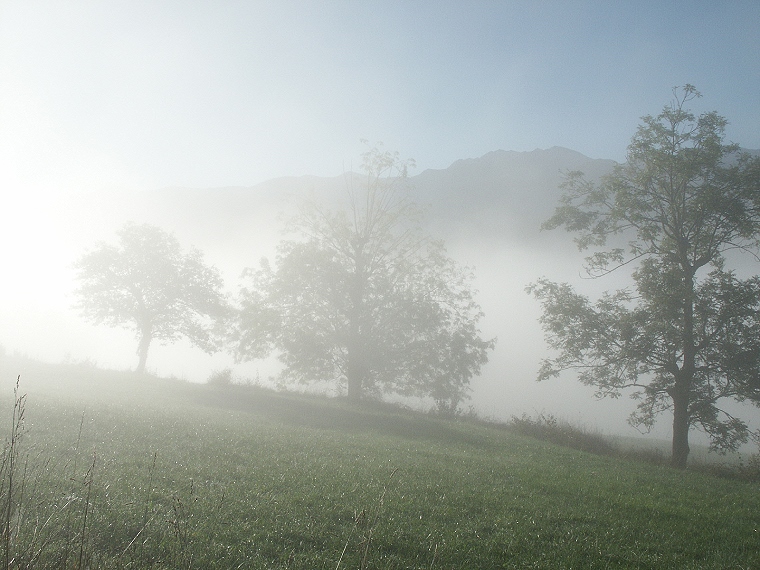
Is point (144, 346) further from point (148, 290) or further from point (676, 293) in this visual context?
point (676, 293)

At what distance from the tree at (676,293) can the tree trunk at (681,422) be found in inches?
1.8

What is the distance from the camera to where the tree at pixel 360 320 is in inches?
1177

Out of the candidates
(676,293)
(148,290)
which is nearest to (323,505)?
(676,293)

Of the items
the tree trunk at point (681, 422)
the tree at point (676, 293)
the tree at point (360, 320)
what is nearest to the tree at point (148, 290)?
the tree at point (360, 320)

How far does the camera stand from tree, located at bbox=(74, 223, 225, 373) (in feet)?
133

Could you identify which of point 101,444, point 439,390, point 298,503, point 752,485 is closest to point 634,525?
point 298,503

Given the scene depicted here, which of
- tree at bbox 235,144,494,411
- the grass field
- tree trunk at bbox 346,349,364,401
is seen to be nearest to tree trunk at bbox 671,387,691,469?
the grass field

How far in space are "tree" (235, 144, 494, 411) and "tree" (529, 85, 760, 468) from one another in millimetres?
9239

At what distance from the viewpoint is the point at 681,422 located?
20.4 m

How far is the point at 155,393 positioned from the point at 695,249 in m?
30.0

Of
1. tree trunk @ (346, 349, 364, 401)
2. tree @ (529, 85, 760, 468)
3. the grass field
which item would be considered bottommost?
the grass field

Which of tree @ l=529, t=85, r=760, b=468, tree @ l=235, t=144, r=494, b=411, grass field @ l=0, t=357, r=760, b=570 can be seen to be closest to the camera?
grass field @ l=0, t=357, r=760, b=570

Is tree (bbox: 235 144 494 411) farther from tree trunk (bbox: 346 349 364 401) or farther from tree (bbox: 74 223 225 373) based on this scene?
tree (bbox: 74 223 225 373)

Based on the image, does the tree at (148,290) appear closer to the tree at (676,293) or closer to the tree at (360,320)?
the tree at (360,320)
